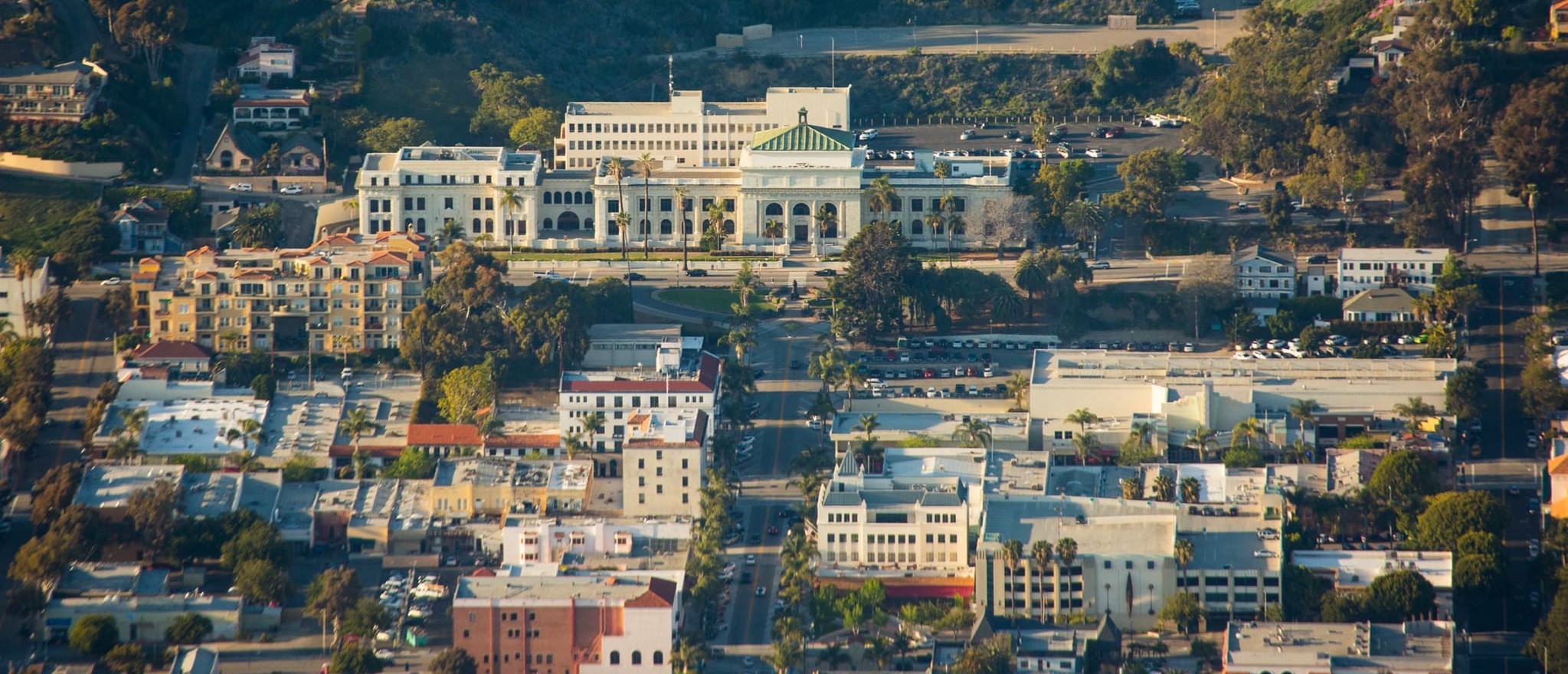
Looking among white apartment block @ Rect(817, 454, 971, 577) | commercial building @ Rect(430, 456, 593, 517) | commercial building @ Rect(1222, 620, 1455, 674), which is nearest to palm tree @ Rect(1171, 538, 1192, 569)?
commercial building @ Rect(1222, 620, 1455, 674)

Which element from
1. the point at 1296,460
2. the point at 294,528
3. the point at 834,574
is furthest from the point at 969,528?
the point at 294,528

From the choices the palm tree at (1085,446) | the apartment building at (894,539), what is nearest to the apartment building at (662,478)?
the apartment building at (894,539)

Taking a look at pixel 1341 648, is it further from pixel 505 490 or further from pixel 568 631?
pixel 505 490

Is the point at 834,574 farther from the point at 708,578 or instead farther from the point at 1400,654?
the point at 1400,654

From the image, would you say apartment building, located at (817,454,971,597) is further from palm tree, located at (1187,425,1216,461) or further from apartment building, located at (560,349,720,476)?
palm tree, located at (1187,425,1216,461)

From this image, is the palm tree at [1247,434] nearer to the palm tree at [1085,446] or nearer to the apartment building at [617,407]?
the palm tree at [1085,446]

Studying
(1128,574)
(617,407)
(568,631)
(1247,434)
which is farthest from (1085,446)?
(568,631)

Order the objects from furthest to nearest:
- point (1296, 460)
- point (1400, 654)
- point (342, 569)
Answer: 1. point (1296, 460)
2. point (342, 569)
3. point (1400, 654)
